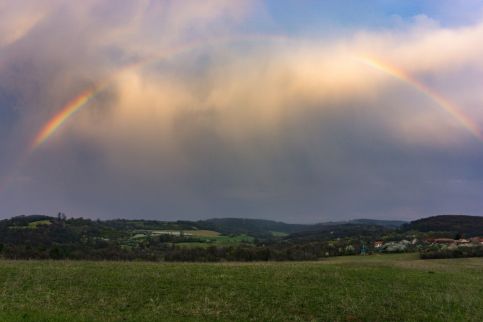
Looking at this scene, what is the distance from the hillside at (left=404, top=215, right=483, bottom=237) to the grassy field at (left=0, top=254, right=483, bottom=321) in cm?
13402

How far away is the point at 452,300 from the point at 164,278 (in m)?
17.3

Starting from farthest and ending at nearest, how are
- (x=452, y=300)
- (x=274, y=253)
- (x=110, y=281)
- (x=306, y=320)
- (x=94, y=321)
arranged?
(x=274, y=253) → (x=110, y=281) → (x=452, y=300) → (x=306, y=320) → (x=94, y=321)

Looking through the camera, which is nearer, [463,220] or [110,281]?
[110,281]

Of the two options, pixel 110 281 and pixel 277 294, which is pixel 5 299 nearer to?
pixel 110 281

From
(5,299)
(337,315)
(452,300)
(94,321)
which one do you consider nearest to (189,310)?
(94,321)

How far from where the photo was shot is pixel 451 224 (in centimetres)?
16262

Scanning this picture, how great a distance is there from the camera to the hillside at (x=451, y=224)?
151200mm

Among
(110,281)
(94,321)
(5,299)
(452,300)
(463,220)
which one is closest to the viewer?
(94,321)

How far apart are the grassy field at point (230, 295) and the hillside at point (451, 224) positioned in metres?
134

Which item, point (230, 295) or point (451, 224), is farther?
point (451, 224)

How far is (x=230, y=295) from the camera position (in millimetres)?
23594

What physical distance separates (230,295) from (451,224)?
161995mm

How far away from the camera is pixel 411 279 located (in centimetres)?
3036

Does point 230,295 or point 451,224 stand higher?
point 451,224
